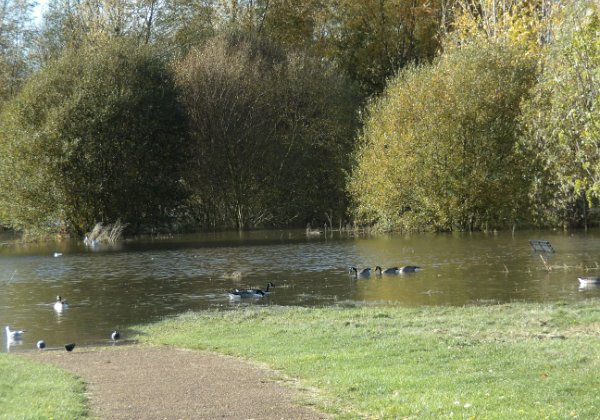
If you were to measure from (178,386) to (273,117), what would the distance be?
53.9 meters

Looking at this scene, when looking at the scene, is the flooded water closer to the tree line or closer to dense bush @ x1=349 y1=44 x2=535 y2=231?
dense bush @ x1=349 y1=44 x2=535 y2=231

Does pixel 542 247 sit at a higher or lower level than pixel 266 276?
higher

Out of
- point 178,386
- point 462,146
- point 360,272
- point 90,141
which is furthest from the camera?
point 90,141

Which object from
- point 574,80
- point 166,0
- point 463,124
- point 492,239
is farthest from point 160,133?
point 574,80

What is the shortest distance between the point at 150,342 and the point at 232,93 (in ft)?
150

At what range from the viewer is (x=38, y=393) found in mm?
13633

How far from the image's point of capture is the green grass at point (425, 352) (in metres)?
11.2

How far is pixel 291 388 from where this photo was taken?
44.7ft

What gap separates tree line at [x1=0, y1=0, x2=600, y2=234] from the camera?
54375mm

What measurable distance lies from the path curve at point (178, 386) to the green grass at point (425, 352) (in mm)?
637

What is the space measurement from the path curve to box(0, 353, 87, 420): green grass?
29cm

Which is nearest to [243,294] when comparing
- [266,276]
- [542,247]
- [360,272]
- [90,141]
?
[360,272]

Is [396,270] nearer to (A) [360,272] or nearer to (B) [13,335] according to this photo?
(A) [360,272]

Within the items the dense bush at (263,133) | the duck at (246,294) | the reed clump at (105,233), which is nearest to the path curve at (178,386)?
the duck at (246,294)
